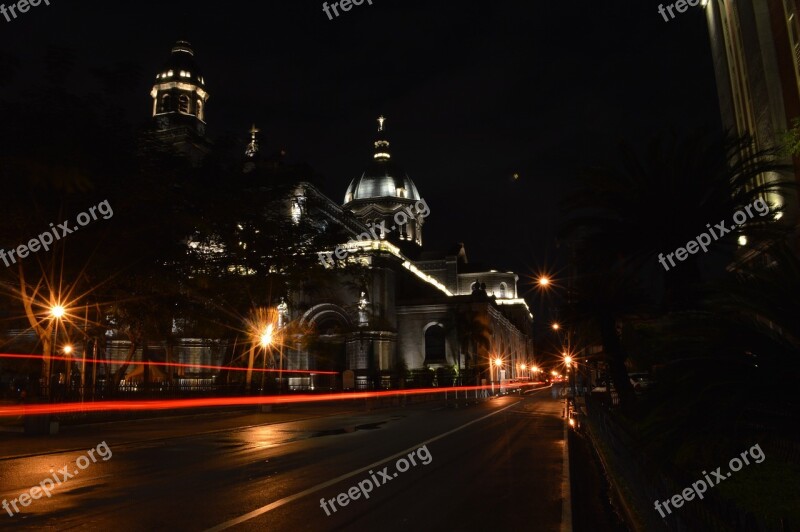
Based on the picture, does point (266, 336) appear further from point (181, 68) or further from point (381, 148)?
point (381, 148)

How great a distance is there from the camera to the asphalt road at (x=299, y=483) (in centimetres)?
771

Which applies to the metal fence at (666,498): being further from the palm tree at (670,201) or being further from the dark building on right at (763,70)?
the dark building on right at (763,70)

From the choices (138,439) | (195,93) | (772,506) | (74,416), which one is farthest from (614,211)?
(195,93)

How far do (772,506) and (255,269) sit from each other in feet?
Answer: 88.9

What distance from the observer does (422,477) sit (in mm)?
10961

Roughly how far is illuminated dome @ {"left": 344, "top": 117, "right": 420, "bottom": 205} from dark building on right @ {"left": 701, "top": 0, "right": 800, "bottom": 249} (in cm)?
7873

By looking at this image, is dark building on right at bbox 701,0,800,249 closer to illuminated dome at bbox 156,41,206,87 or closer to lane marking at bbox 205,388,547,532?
lane marking at bbox 205,388,547,532

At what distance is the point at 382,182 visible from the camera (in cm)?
10331

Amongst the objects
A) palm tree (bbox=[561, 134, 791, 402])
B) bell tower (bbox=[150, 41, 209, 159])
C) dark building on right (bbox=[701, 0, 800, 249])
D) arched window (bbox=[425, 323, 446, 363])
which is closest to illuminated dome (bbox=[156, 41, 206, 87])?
bell tower (bbox=[150, 41, 209, 159])

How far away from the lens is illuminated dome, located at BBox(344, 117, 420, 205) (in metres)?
103

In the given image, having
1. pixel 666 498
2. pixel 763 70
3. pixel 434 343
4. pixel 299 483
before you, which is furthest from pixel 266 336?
pixel 434 343

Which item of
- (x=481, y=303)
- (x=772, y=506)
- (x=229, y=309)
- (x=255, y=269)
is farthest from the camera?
(x=481, y=303)

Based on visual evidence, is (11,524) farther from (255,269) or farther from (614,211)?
(255,269)

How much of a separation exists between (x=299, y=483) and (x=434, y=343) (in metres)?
69.0
